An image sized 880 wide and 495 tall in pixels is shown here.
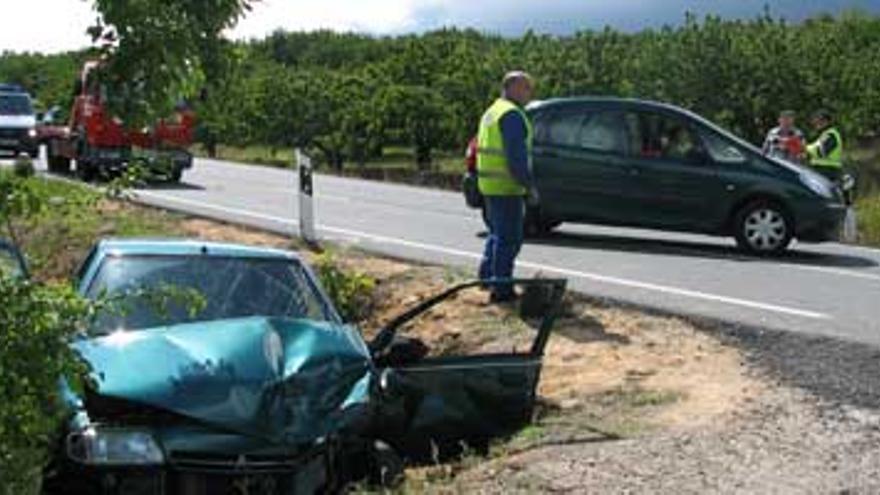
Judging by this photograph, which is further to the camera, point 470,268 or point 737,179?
point 737,179

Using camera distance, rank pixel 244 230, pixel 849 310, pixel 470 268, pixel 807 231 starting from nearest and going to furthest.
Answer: pixel 849 310, pixel 470 268, pixel 807 231, pixel 244 230

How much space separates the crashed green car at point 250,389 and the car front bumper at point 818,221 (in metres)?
8.60

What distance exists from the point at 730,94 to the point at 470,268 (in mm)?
35645

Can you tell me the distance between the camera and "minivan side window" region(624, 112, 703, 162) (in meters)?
17.5

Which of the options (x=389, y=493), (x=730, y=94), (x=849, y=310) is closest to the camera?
(x=389, y=493)

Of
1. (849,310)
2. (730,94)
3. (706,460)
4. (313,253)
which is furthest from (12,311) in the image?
(730,94)

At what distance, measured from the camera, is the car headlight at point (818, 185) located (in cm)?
1718

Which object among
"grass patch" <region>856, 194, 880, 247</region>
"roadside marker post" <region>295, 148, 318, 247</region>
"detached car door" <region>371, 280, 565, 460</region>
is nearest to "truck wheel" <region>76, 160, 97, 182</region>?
"roadside marker post" <region>295, 148, 318, 247</region>

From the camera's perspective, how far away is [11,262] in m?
6.15

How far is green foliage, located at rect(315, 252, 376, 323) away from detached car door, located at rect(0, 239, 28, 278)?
6.93 metres

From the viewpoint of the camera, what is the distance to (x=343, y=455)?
285 inches

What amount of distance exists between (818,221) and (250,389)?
11.5 m

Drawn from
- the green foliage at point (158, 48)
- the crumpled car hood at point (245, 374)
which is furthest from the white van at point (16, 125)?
the crumpled car hood at point (245, 374)

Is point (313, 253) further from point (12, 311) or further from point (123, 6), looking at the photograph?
point (12, 311)
